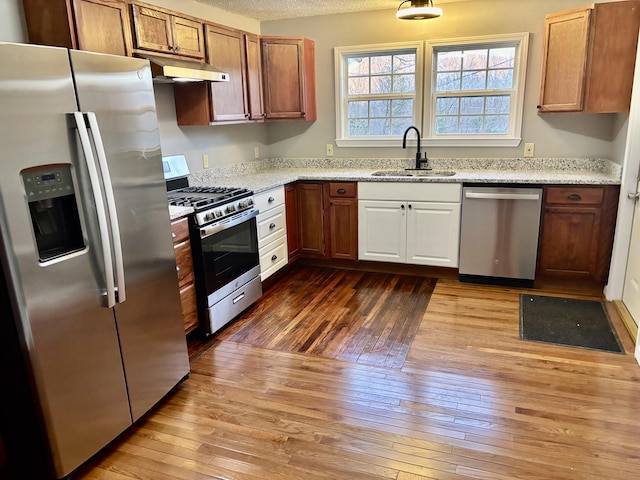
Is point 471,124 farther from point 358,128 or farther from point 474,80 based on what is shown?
point 358,128

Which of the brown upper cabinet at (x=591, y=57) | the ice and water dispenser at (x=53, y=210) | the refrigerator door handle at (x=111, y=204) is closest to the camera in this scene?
the ice and water dispenser at (x=53, y=210)

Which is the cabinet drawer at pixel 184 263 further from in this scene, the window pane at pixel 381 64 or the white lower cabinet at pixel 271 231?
the window pane at pixel 381 64

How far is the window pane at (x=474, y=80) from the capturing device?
421cm

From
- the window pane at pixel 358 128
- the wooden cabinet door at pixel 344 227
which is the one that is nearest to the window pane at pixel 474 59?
the window pane at pixel 358 128

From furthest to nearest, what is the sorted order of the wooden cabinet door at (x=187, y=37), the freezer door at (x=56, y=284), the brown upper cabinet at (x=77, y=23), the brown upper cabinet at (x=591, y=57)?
the brown upper cabinet at (x=591, y=57)
the wooden cabinet door at (x=187, y=37)
the brown upper cabinet at (x=77, y=23)
the freezer door at (x=56, y=284)

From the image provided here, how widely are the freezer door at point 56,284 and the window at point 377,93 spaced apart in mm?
3188

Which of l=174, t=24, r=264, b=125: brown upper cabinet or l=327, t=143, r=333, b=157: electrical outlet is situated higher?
l=174, t=24, r=264, b=125: brown upper cabinet

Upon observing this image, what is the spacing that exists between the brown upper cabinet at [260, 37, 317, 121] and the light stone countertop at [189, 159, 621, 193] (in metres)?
0.57

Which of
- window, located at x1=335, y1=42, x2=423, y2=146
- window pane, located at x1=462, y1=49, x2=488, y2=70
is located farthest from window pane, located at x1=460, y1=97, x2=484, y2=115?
window, located at x1=335, y1=42, x2=423, y2=146

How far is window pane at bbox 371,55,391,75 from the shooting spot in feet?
14.7

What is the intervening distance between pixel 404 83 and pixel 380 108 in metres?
0.32

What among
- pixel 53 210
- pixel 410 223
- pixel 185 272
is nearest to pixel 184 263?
pixel 185 272

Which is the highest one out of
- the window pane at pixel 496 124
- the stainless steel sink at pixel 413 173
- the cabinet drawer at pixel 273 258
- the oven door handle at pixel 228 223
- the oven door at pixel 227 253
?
the window pane at pixel 496 124

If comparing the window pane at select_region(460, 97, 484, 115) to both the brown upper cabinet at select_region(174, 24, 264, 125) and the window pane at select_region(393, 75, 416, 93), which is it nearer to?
the window pane at select_region(393, 75, 416, 93)
